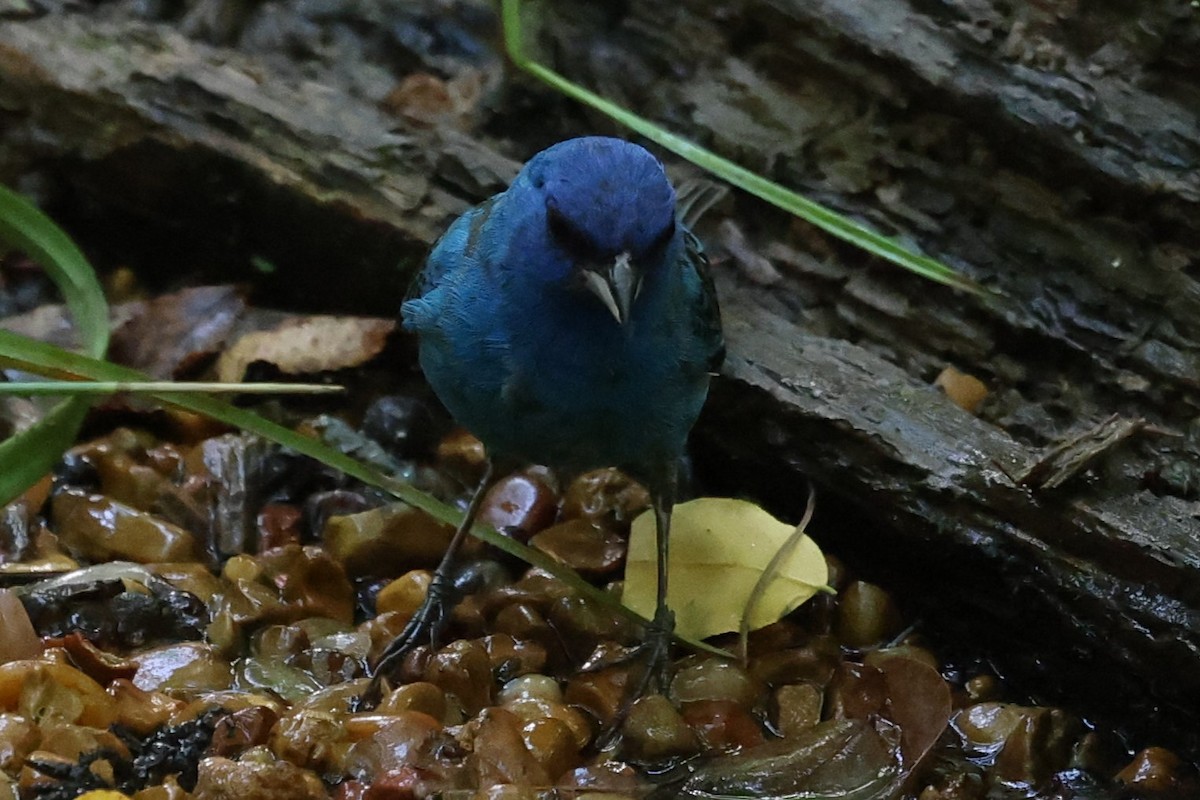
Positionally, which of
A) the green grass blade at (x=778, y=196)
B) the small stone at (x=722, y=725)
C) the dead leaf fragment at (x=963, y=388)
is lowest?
the small stone at (x=722, y=725)

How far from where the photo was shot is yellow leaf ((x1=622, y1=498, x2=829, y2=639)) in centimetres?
306

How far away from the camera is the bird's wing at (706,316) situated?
117 inches

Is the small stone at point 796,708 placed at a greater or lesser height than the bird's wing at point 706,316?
lesser

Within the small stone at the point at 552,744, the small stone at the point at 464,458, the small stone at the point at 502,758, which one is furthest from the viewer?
the small stone at the point at 464,458

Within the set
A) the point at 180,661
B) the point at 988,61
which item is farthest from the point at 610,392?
the point at 988,61

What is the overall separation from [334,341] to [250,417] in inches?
40.1

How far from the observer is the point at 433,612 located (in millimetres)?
3102

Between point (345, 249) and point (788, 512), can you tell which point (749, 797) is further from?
point (345, 249)

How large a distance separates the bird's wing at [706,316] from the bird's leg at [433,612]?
0.68 m

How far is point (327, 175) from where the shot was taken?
3.88m

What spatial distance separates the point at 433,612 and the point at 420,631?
9 cm

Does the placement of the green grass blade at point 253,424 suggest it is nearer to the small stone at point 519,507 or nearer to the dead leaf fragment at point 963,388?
the small stone at point 519,507

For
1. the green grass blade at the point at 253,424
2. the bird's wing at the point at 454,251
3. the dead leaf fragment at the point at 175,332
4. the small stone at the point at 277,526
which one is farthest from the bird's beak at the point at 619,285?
the dead leaf fragment at the point at 175,332

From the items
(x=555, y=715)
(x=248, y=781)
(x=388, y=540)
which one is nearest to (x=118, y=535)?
(x=388, y=540)
